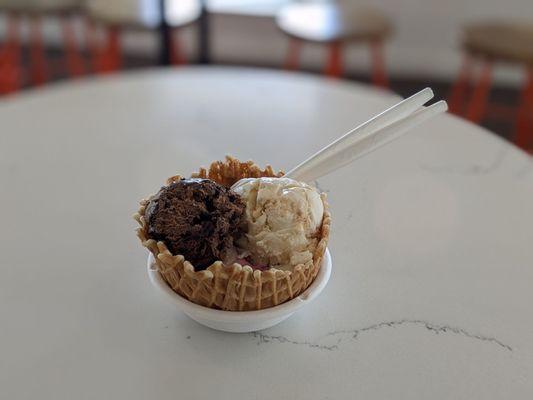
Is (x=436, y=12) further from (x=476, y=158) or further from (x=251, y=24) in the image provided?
(x=476, y=158)

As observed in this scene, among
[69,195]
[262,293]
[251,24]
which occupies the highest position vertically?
[262,293]

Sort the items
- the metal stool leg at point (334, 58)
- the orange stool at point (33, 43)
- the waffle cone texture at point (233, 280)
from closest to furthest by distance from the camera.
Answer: the waffle cone texture at point (233, 280) → the metal stool leg at point (334, 58) → the orange stool at point (33, 43)

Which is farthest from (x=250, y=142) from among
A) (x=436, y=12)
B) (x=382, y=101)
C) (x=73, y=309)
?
(x=436, y=12)

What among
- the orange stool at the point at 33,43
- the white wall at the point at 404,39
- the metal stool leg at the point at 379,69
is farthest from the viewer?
the white wall at the point at 404,39

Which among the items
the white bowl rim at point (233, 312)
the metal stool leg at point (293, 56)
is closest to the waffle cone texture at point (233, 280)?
the white bowl rim at point (233, 312)

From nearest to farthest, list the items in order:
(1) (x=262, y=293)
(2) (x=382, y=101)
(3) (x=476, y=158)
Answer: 1. (1) (x=262, y=293)
2. (3) (x=476, y=158)
3. (2) (x=382, y=101)

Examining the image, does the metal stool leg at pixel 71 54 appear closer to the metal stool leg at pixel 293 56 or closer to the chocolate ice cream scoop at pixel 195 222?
the metal stool leg at pixel 293 56
